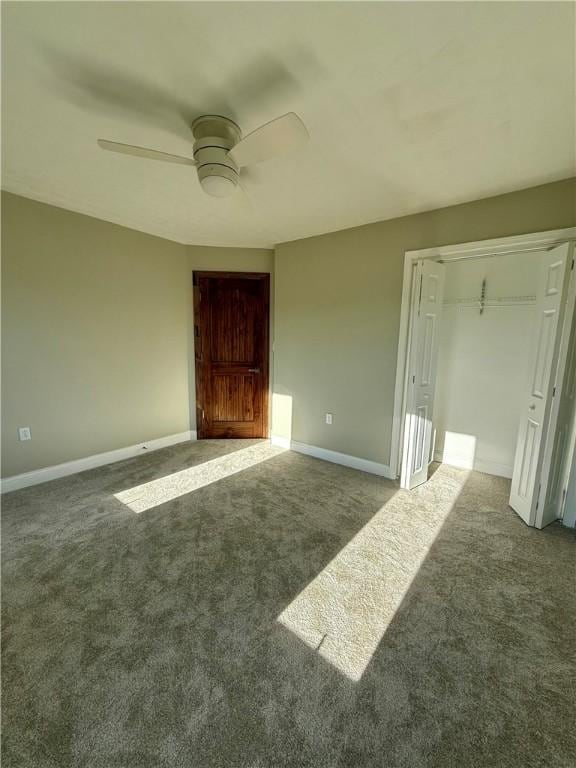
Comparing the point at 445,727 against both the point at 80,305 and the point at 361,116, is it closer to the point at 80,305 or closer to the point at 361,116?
the point at 361,116

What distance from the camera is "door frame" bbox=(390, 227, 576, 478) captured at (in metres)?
2.27

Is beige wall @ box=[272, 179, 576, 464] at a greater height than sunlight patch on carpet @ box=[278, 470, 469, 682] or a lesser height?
greater

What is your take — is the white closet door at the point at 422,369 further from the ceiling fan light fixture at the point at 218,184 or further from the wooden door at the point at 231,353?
the wooden door at the point at 231,353

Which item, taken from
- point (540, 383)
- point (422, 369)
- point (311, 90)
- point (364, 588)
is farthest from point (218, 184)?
point (540, 383)

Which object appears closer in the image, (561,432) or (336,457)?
(561,432)

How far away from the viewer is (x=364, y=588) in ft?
5.89

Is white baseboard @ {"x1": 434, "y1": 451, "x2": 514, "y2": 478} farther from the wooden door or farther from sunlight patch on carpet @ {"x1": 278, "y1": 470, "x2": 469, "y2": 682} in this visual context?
the wooden door

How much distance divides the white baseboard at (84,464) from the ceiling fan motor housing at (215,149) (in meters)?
2.90

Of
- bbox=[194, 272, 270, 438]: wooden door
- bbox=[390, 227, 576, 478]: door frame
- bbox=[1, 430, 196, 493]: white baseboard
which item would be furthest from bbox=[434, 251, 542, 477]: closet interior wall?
bbox=[1, 430, 196, 493]: white baseboard

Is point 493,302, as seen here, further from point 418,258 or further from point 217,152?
point 217,152

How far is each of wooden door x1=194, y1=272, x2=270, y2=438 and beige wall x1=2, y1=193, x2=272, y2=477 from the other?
17 cm

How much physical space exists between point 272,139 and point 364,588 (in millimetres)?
2341

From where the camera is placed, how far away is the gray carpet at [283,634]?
111 centimetres

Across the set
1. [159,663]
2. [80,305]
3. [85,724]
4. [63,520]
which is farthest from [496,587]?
[80,305]
